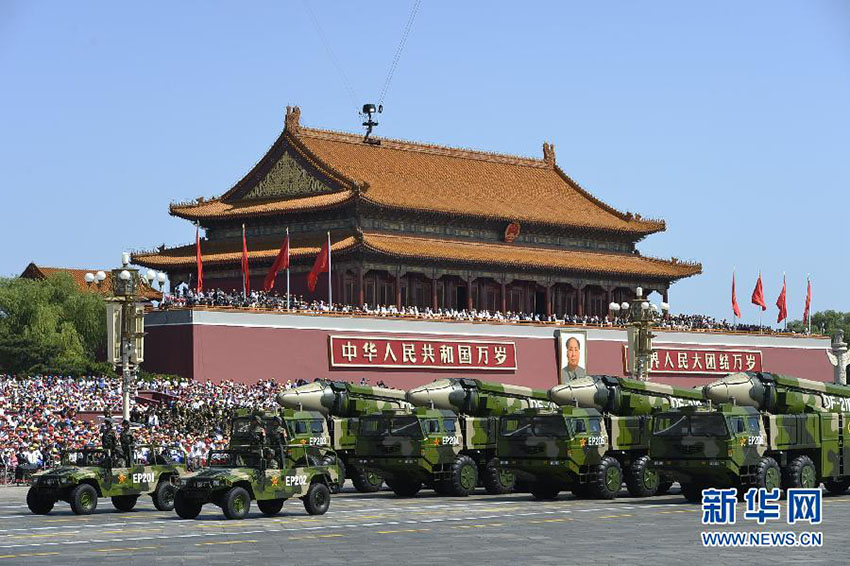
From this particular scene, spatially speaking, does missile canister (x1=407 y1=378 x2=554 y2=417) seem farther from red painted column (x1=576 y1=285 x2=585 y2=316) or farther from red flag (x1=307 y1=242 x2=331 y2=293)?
red painted column (x1=576 y1=285 x2=585 y2=316)

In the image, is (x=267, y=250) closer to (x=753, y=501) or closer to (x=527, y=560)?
(x=753, y=501)

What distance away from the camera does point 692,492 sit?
38031 millimetres

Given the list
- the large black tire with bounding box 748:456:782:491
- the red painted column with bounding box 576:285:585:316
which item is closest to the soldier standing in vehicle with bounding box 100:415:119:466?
the large black tire with bounding box 748:456:782:491

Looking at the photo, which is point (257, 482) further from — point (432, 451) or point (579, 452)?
point (579, 452)

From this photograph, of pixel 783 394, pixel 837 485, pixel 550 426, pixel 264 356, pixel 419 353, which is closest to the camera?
pixel 550 426

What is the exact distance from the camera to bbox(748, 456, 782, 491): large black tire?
37.0 metres

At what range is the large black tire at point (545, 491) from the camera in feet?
132

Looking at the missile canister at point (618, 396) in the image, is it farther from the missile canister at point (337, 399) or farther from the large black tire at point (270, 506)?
the large black tire at point (270, 506)

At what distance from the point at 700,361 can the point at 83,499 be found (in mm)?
52854

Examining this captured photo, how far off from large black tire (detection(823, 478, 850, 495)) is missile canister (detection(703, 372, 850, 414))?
1.78 metres

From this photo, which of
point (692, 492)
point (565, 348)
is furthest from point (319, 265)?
point (692, 492)

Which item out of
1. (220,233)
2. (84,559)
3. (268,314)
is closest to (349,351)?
(268,314)

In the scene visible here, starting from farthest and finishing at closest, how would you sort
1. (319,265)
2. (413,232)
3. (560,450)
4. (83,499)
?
(413,232) < (319,265) < (560,450) < (83,499)

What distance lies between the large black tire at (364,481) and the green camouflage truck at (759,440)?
958 cm
